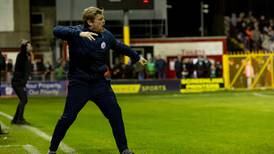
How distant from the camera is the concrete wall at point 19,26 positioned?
41781 mm

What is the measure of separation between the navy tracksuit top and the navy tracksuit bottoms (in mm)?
111

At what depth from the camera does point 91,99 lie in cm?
911

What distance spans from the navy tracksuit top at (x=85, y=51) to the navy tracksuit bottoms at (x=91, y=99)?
0.11 metres

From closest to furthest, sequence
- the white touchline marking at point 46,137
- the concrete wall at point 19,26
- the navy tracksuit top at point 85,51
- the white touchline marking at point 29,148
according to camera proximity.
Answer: the navy tracksuit top at point 85,51 → the white touchline marking at point 29,148 → the white touchline marking at point 46,137 → the concrete wall at point 19,26

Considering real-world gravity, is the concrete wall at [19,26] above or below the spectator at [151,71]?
above

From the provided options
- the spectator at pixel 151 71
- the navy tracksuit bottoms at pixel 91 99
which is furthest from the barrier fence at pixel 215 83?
the navy tracksuit bottoms at pixel 91 99

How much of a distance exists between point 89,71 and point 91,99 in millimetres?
377

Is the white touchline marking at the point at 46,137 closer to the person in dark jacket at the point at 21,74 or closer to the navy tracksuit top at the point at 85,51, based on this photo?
the person in dark jacket at the point at 21,74

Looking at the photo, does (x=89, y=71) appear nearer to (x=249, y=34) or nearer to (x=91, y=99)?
(x=91, y=99)

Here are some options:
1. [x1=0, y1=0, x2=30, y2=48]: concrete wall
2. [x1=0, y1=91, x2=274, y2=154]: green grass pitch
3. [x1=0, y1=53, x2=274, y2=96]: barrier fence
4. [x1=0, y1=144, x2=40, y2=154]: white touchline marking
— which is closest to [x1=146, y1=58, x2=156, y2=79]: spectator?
[x1=0, y1=53, x2=274, y2=96]: barrier fence

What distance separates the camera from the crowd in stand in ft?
143

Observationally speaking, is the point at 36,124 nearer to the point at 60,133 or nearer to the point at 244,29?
the point at 60,133

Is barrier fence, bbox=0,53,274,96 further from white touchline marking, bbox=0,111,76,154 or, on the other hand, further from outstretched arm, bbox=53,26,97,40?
outstretched arm, bbox=53,26,97,40

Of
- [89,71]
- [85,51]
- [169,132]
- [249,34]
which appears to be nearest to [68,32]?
[85,51]
